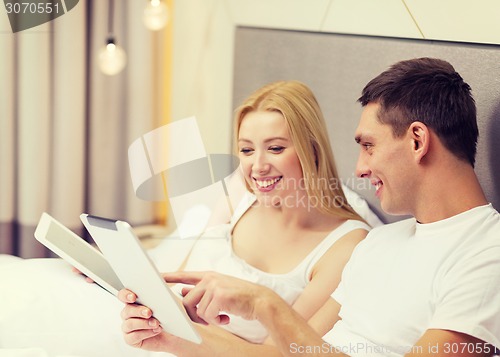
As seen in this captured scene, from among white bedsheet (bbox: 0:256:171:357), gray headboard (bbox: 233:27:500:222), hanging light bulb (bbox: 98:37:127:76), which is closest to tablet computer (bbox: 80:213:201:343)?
white bedsheet (bbox: 0:256:171:357)

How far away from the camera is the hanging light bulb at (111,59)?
75.5 inches

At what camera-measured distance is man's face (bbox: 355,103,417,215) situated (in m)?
1.14

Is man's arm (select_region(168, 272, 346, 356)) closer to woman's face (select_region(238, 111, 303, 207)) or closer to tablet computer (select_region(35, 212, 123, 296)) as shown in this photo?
tablet computer (select_region(35, 212, 123, 296))

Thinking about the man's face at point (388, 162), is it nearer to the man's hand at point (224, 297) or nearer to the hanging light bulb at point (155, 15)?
the man's hand at point (224, 297)

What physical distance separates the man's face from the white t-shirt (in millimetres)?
62

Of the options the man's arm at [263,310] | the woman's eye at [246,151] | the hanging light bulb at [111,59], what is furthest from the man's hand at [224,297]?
the hanging light bulb at [111,59]

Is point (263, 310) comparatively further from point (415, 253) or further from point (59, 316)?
point (59, 316)

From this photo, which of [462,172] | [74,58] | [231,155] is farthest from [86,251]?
[74,58]

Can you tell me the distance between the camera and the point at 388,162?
1161 millimetres

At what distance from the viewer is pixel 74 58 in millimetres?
1892

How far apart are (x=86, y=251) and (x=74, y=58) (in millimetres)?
801

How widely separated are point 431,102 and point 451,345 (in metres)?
0.38

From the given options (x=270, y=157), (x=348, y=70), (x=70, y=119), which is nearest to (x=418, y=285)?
(x=270, y=157)

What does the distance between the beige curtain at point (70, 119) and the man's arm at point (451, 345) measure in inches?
44.5
